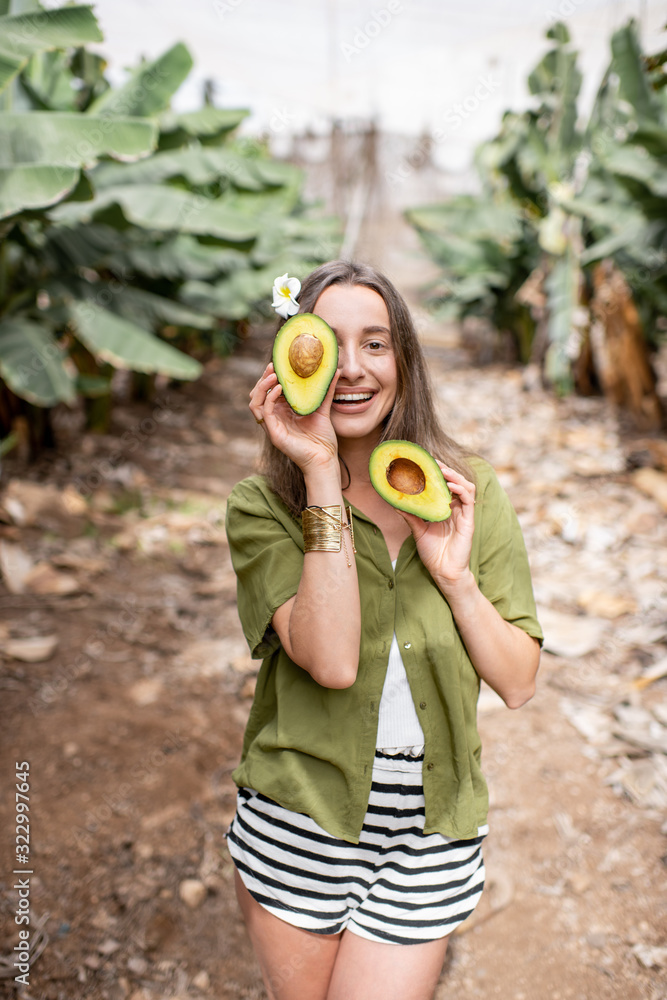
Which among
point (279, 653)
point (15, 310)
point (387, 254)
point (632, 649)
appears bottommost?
point (632, 649)

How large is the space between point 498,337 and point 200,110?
6355mm

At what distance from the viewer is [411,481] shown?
1445mm

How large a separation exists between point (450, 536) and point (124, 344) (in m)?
3.98

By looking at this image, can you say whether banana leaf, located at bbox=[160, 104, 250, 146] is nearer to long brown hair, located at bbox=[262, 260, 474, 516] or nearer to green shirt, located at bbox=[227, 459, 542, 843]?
long brown hair, located at bbox=[262, 260, 474, 516]

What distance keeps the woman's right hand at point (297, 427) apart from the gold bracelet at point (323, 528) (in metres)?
0.09

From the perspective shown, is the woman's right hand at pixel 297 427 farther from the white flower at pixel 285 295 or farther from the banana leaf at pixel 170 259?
the banana leaf at pixel 170 259

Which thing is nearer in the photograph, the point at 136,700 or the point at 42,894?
the point at 42,894

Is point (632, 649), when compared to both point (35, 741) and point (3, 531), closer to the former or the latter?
point (35, 741)

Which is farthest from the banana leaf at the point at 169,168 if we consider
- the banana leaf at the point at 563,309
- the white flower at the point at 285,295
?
the white flower at the point at 285,295

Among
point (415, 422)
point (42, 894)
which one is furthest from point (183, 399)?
point (415, 422)

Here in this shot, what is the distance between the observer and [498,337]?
11102mm

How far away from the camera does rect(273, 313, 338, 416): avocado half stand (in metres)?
1.39

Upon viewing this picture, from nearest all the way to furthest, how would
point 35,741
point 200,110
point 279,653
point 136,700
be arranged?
point 279,653, point 35,741, point 136,700, point 200,110

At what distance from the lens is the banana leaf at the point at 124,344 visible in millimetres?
4816
